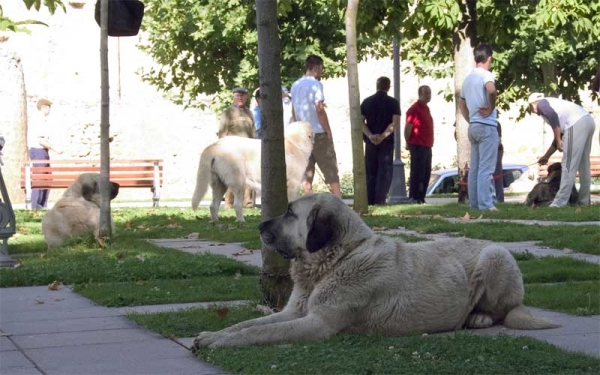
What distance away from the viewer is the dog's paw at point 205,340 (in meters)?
5.27

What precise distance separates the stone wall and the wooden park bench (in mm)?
7863

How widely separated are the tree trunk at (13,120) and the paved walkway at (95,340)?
61.2 feet

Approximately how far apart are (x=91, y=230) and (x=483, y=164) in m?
5.93

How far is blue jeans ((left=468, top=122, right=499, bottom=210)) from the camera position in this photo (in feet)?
47.9

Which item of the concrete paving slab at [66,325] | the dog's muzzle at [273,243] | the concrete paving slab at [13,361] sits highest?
the dog's muzzle at [273,243]

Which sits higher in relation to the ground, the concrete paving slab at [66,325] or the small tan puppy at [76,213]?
the small tan puppy at [76,213]

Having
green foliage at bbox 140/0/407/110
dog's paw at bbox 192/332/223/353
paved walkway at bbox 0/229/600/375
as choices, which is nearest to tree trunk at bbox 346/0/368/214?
paved walkway at bbox 0/229/600/375

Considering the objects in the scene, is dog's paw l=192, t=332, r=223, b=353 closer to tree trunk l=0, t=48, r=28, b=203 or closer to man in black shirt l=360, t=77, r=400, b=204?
man in black shirt l=360, t=77, r=400, b=204

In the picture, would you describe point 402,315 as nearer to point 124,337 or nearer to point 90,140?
point 124,337

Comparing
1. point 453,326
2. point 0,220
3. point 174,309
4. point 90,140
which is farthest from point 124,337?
point 90,140

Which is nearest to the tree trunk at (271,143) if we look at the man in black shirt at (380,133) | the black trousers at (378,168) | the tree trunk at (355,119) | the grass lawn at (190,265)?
the grass lawn at (190,265)

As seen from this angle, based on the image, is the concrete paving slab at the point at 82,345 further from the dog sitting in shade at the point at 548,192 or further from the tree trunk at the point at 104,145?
the dog sitting in shade at the point at 548,192

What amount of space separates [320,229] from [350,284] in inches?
13.4

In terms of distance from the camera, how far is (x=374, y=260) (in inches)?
221
